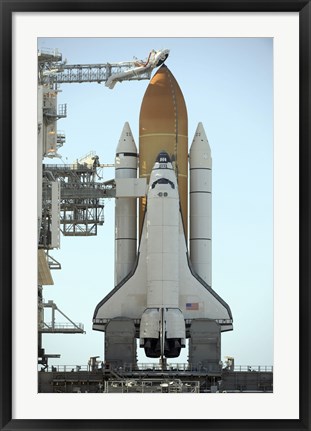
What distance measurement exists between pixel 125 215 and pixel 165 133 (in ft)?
12.6

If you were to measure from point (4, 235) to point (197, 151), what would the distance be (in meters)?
32.9

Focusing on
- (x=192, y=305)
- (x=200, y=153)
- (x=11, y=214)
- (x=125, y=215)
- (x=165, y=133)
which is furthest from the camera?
(x=200, y=153)

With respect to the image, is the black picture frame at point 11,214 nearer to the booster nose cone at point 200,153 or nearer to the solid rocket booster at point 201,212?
the solid rocket booster at point 201,212

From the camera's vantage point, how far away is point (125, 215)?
44.5m

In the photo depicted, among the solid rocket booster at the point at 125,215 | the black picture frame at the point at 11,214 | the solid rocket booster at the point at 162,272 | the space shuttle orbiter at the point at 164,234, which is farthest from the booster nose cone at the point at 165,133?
the black picture frame at the point at 11,214

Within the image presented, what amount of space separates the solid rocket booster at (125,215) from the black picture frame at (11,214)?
31.6 meters

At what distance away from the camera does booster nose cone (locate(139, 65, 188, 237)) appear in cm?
4412

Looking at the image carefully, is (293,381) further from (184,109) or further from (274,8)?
(184,109)

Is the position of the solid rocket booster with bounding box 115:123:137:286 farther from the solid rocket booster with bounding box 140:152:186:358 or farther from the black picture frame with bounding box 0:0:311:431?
the black picture frame with bounding box 0:0:311:431

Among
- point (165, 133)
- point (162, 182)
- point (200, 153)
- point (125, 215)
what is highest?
point (165, 133)

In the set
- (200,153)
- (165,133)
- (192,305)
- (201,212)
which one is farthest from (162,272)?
(165,133)

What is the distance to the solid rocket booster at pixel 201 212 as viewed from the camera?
43.9 metres

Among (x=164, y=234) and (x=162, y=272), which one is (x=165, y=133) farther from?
(x=162, y=272)

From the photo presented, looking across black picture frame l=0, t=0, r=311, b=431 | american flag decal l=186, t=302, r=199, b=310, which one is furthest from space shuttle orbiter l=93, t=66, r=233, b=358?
black picture frame l=0, t=0, r=311, b=431
